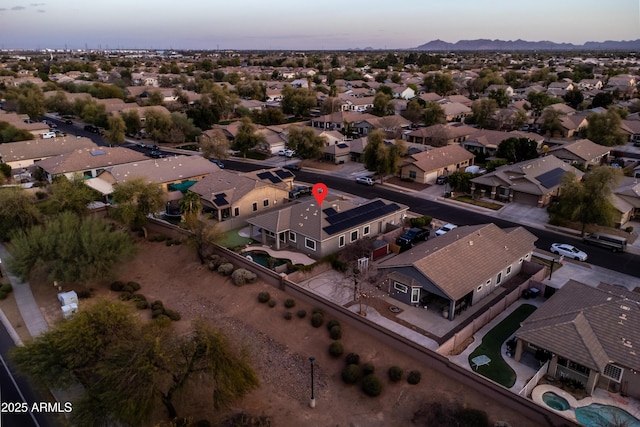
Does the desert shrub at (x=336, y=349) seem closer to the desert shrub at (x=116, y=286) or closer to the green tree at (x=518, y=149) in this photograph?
the desert shrub at (x=116, y=286)

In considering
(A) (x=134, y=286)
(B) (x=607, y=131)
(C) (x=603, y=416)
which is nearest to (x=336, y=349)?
(C) (x=603, y=416)

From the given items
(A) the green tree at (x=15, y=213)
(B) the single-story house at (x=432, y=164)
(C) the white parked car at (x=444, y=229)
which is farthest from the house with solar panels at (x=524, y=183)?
(A) the green tree at (x=15, y=213)

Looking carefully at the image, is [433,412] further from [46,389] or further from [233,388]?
[46,389]

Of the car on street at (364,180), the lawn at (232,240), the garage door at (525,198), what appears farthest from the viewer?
the car on street at (364,180)

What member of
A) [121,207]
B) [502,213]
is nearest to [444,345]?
[502,213]

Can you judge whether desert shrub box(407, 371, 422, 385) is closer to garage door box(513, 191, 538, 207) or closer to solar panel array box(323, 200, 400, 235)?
solar panel array box(323, 200, 400, 235)
